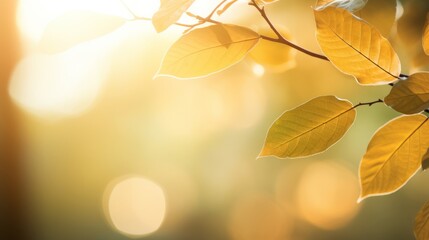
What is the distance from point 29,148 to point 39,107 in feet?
1.60

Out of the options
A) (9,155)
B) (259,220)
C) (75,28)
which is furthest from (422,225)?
(259,220)

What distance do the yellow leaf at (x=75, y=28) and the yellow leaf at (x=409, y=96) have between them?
0.21 meters

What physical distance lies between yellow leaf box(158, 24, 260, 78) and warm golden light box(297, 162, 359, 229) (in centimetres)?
613

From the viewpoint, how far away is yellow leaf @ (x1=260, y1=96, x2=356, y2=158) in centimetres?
43

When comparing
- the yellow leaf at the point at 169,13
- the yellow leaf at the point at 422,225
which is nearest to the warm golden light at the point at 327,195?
the yellow leaf at the point at 422,225

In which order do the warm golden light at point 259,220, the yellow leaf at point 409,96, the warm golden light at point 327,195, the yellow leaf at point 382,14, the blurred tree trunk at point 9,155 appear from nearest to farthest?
1. the yellow leaf at point 409,96
2. the yellow leaf at point 382,14
3. the blurred tree trunk at point 9,155
4. the warm golden light at point 327,195
5. the warm golden light at point 259,220

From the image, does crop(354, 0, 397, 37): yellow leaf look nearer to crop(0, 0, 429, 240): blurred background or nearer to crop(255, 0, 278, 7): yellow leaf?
crop(255, 0, 278, 7): yellow leaf

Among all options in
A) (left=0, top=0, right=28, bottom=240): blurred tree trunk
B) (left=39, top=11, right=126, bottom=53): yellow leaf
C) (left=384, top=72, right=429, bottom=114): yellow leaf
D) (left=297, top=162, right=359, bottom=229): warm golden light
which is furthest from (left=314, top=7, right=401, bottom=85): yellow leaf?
(left=297, top=162, right=359, bottom=229): warm golden light

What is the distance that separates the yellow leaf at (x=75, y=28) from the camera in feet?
1.30

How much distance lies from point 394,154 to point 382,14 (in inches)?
6.1

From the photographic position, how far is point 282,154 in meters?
0.44

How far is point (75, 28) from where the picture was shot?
40 cm

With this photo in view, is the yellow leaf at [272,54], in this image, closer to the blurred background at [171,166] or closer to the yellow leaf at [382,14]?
the yellow leaf at [382,14]

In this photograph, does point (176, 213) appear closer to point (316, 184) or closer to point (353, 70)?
point (316, 184)
